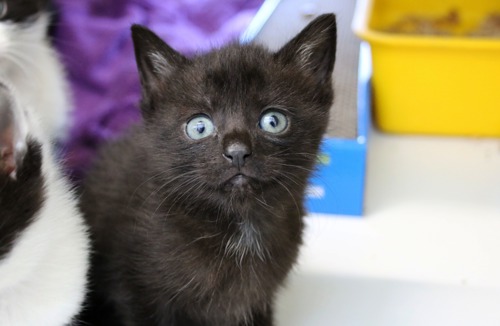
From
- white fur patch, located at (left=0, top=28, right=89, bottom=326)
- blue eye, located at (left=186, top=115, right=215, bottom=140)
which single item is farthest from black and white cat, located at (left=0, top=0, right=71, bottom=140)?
blue eye, located at (left=186, top=115, right=215, bottom=140)

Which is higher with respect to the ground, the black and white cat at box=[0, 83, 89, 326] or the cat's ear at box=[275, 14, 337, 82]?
the cat's ear at box=[275, 14, 337, 82]

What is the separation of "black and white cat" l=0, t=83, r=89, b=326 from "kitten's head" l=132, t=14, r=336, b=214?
14 centimetres

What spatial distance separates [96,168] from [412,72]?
0.74 meters

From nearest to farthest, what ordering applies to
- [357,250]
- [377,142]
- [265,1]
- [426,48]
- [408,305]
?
[408,305] < [357,250] < [426,48] < [377,142] < [265,1]

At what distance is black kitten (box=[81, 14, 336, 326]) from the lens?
0.79 metres

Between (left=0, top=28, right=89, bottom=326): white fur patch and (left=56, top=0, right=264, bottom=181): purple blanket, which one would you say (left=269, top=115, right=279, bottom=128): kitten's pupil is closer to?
(left=0, top=28, right=89, bottom=326): white fur patch

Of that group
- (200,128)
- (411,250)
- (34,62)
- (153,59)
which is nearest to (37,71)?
(34,62)

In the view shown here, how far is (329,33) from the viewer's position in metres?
0.86

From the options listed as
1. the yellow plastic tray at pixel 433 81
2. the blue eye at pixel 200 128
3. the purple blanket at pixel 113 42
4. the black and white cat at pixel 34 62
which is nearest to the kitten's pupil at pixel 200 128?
the blue eye at pixel 200 128

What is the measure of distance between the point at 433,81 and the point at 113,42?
85cm

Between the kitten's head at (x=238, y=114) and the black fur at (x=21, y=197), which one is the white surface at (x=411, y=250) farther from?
the black fur at (x=21, y=197)

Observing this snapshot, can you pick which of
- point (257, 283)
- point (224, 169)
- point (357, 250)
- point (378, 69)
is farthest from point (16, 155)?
point (378, 69)

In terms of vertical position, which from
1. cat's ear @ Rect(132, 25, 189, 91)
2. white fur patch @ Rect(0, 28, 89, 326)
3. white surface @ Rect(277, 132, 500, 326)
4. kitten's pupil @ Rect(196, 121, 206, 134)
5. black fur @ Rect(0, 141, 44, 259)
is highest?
cat's ear @ Rect(132, 25, 189, 91)

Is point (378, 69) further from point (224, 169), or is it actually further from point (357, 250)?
point (224, 169)
